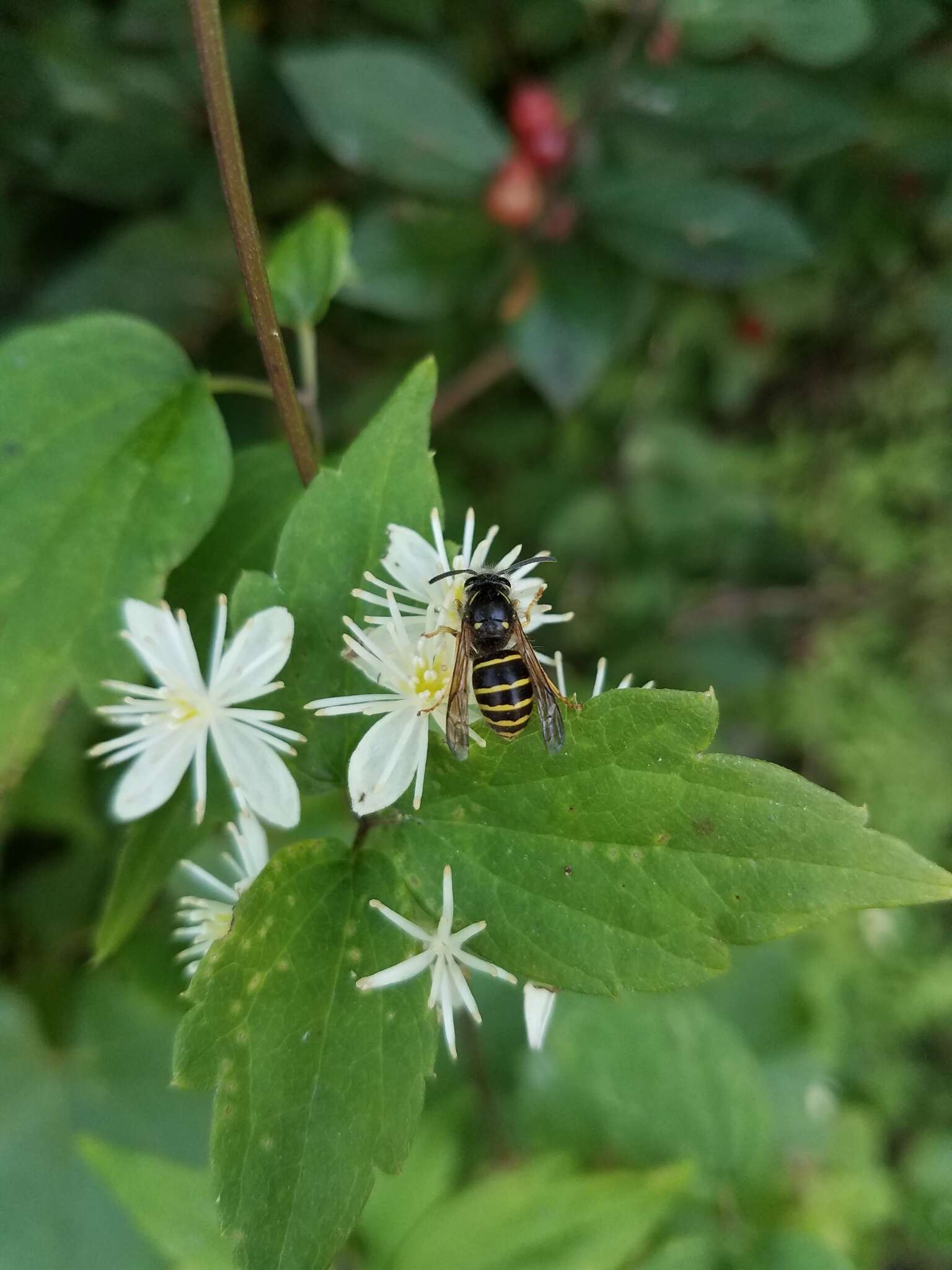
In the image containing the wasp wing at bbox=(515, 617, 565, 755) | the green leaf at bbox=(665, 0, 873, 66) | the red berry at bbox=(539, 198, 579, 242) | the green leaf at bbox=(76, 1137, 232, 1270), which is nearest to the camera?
the wasp wing at bbox=(515, 617, 565, 755)

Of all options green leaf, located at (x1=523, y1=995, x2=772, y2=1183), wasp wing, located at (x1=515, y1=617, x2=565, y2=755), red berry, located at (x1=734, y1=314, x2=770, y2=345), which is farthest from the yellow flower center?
red berry, located at (x1=734, y1=314, x2=770, y2=345)

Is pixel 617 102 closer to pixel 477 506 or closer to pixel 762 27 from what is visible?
pixel 762 27

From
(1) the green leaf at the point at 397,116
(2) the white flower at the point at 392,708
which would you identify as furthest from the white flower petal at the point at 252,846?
(1) the green leaf at the point at 397,116

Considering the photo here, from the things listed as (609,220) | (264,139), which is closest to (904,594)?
(609,220)

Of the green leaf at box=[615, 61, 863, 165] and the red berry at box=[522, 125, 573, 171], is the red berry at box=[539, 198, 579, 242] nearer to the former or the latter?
the red berry at box=[522, 125, 573, 171]

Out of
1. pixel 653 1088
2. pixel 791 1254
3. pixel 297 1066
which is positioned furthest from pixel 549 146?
pixel 791 1254

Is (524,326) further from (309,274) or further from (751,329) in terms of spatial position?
(751,329)
